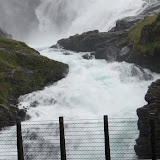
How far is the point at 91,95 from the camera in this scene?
72.1ft

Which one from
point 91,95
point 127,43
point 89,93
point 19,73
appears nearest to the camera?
point 91,95

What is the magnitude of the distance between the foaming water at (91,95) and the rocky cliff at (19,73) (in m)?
0.68

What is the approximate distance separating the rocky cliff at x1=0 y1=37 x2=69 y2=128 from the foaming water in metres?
0.68

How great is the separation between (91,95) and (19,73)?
222 inches

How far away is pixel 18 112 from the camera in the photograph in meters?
19.5

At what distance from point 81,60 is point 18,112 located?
40.6ft

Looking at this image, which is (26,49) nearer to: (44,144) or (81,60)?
(81,60)

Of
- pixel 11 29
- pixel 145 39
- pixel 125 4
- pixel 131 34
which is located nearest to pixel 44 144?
pixel 145 39

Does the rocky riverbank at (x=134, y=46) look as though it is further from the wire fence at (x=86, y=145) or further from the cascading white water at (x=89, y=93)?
the cascading white water at (x=89, y=93)

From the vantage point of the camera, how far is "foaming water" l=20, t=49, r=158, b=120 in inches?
786

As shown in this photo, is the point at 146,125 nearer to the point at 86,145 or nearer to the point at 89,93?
the point at 86,145

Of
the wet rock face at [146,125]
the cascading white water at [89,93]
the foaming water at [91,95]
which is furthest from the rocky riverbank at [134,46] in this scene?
the foaming water at [91,95]

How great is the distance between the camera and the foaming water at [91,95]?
1996 cm

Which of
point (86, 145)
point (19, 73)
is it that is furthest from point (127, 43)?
point (86, 145)
